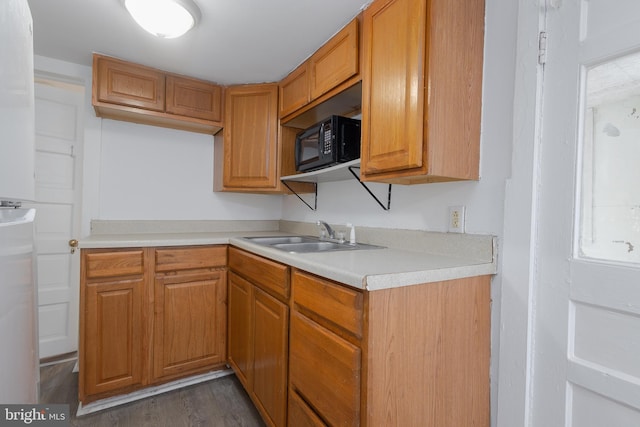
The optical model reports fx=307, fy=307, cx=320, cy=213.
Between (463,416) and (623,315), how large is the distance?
62 centimetres

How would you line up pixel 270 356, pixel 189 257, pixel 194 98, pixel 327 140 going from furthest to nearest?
pixel 194 98 → pixel 189 257 → pixel 327 140 → pixel 270 356

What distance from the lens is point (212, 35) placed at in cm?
173

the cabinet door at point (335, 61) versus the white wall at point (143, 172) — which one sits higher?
the cabinet door at point (335, 61)

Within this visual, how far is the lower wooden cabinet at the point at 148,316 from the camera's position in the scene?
1.71 m

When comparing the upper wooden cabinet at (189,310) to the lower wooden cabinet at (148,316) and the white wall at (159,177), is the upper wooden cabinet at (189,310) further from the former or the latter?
the white wall at (159,177)

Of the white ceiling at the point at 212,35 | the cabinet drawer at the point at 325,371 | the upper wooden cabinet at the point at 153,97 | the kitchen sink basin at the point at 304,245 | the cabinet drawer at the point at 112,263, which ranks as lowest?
the cabinet drawer at the point at 325,371

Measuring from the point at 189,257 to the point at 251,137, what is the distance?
99cm

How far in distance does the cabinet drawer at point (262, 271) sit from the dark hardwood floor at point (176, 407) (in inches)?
29.4

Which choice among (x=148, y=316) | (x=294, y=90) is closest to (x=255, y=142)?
(x=294, y=90)

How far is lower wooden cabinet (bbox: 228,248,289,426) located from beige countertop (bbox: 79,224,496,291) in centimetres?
11

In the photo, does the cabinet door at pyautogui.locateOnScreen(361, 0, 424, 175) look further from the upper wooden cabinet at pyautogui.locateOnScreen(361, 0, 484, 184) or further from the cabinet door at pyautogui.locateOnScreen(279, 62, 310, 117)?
the cabinet door at pyautogui.locateOnScreen(279, 62, 310, 117)

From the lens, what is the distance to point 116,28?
1689 mm

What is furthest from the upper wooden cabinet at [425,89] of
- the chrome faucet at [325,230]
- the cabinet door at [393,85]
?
the chrome faucet at [325,230]

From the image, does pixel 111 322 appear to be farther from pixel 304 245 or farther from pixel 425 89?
pixel 425 89
